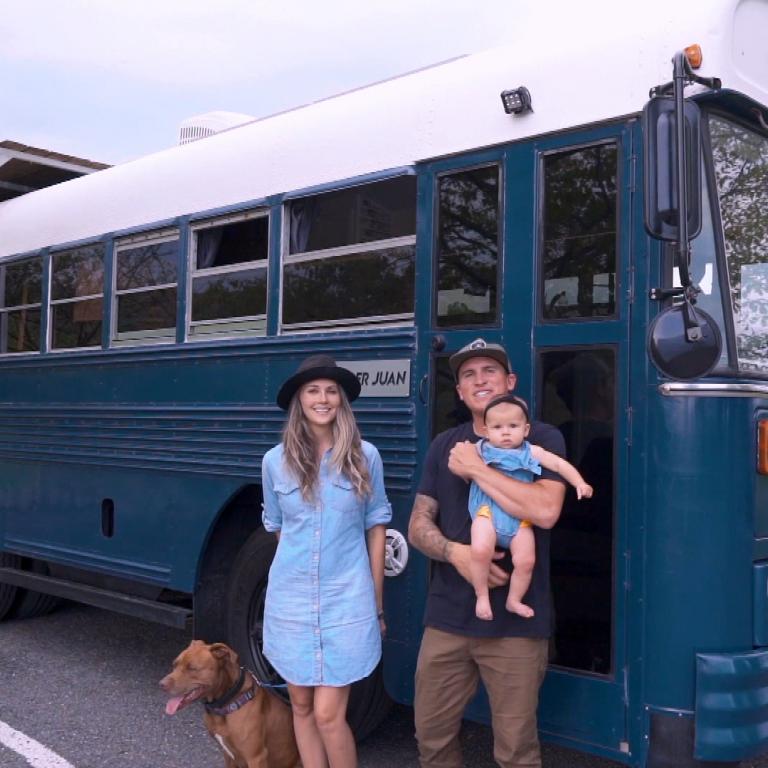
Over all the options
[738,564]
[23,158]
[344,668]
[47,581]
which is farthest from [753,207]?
[23,158]

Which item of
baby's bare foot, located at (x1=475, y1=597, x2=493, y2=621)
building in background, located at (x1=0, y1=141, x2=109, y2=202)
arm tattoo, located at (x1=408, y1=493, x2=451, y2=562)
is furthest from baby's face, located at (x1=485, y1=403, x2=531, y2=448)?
building in background, located at (x1=0, y1=141, x2=109, y2=202)

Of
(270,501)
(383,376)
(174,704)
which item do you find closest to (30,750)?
(174,704)

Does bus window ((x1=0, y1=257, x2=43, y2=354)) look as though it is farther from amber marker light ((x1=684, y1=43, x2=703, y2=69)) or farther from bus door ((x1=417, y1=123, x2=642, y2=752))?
amber marker light ((x1=684, y1=43, x2=703, y2=69))

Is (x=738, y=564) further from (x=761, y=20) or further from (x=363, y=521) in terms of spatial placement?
(x=761, y=20)

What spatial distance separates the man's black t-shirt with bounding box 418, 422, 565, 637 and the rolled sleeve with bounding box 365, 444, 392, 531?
0.21m

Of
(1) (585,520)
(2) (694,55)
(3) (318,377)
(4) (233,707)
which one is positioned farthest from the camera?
(4) (233,707)

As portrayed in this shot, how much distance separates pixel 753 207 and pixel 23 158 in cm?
492

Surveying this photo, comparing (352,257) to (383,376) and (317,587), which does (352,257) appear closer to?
(383,376)

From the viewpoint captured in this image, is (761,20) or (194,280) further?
(194,280)

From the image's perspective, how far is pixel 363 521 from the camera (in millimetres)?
3510

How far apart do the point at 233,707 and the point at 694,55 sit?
9.09 feet

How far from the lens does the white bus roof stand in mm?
3330

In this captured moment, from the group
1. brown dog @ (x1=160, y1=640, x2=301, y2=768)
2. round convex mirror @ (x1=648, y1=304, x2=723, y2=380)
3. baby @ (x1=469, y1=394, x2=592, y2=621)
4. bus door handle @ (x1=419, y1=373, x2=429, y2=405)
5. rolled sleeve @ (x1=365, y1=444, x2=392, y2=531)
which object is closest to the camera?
round convex mirror @ (x1=648, y1=304, x2=723, y2=380)

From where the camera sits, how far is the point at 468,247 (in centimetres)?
379
